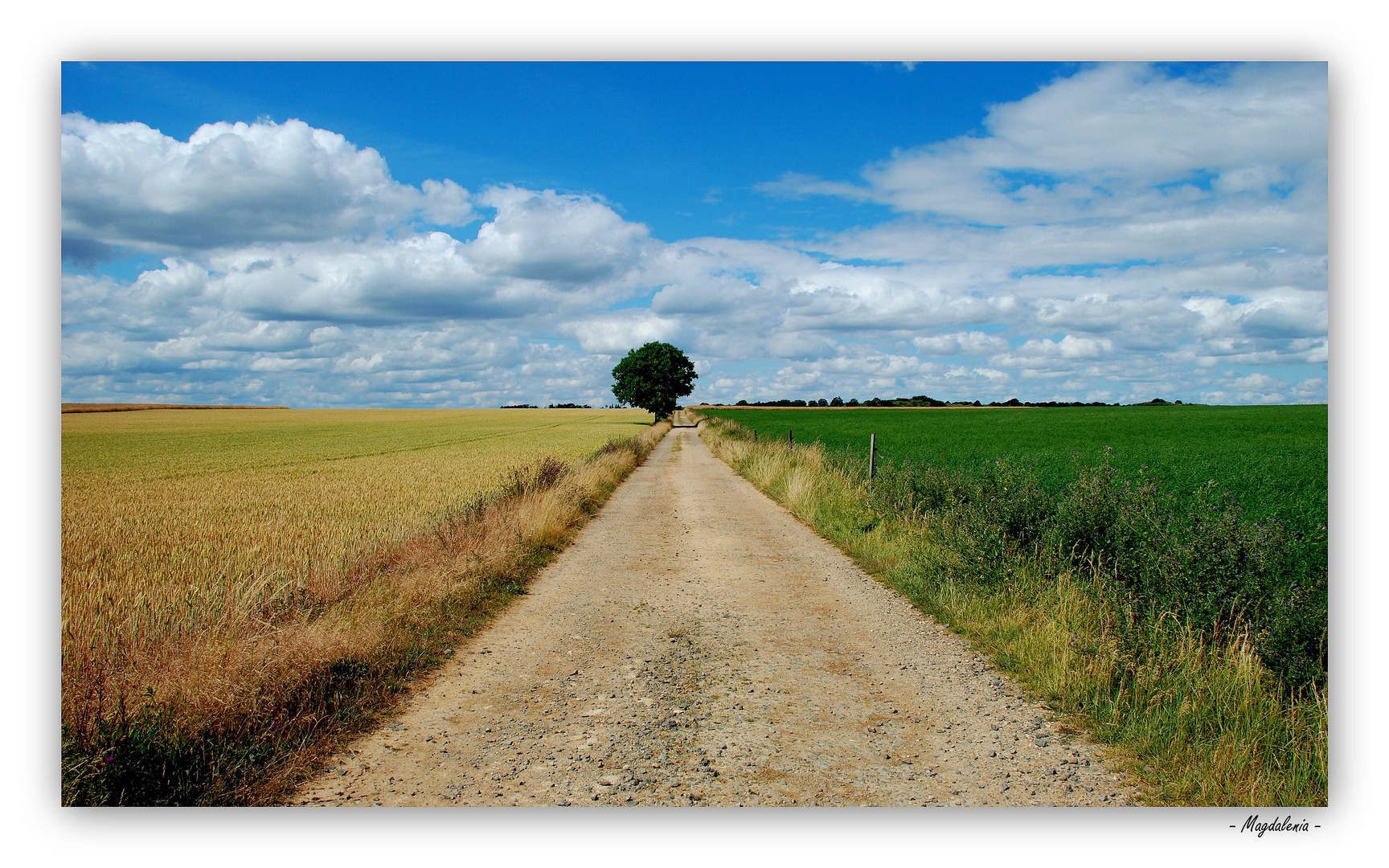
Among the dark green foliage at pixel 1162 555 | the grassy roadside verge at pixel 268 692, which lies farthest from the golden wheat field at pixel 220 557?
the dark green foliage at pixel 1162 555

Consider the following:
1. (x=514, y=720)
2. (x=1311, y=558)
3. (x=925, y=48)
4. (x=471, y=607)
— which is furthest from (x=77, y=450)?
(x=1311, y=558)

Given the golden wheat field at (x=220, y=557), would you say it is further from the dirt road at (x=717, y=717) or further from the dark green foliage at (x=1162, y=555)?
the dark green foliage at (x=1162, y=555)

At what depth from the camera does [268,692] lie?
4.31m

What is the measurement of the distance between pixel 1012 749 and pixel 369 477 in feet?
64.8

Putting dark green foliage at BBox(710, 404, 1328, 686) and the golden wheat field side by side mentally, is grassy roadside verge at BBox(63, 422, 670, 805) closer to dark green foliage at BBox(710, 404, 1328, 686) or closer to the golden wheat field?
the golden wheat field

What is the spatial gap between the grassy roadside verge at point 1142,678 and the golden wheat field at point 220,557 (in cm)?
520

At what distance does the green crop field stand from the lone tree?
134 feet

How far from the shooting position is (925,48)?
442 centimetres

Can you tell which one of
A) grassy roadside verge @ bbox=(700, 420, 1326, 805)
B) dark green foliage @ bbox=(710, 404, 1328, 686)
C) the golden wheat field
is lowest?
grassy roadside verge @ bbox=(700, 420, 1326, 805)

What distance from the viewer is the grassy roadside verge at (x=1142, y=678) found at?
3639mm

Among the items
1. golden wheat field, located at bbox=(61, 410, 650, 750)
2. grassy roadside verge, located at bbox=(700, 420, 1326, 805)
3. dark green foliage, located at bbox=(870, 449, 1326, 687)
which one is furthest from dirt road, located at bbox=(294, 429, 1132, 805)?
dark green foliage, located at bbox=(870, 449, 1326, 687)

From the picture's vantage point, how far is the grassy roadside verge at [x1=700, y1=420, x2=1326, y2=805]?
A: 3639 millimetres

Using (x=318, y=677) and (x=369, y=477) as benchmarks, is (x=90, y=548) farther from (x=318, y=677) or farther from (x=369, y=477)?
(x=369, y=477)

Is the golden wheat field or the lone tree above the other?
the lone tree
